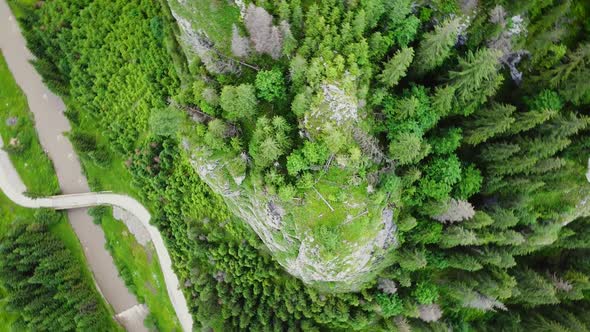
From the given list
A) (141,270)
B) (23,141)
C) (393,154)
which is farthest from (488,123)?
(23,141)

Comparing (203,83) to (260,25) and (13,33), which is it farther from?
(13,33)

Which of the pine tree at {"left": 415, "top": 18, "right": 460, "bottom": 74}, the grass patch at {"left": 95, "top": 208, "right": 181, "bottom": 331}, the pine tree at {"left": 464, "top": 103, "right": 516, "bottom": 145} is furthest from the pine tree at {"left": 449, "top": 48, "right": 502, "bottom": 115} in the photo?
the grass patch at {"left": 95, "top": 208, "right": 181, "bottom": 331}

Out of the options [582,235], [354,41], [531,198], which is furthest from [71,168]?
[582,235]

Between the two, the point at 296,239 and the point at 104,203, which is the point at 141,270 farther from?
the point at 296,239

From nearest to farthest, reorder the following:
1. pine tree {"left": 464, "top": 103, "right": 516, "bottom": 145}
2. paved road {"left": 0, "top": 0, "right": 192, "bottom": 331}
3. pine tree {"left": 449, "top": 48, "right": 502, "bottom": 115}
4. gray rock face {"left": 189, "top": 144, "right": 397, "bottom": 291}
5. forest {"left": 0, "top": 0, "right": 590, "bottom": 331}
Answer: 1. pine tree {"left": 449, "top": 48, "right": 502, "bottom": 115}
2. forest {"left": 0, "top": 0, "right": 590, "bottom": 331}
3. pine tree {"left": 464, "top": 103, "right": 516, "bottom": 145}
4. gray rock face {"left": 189, "top": 144, "right": 397, "bottom": 291}
5. paved road {"left": 0, "top": 0, "right": 192, "bottom": 331}

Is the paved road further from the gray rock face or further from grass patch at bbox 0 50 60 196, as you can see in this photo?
the gray rock face

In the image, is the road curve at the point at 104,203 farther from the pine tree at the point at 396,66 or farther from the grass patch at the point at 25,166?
Answer: the pine tree at the point at 396,66
